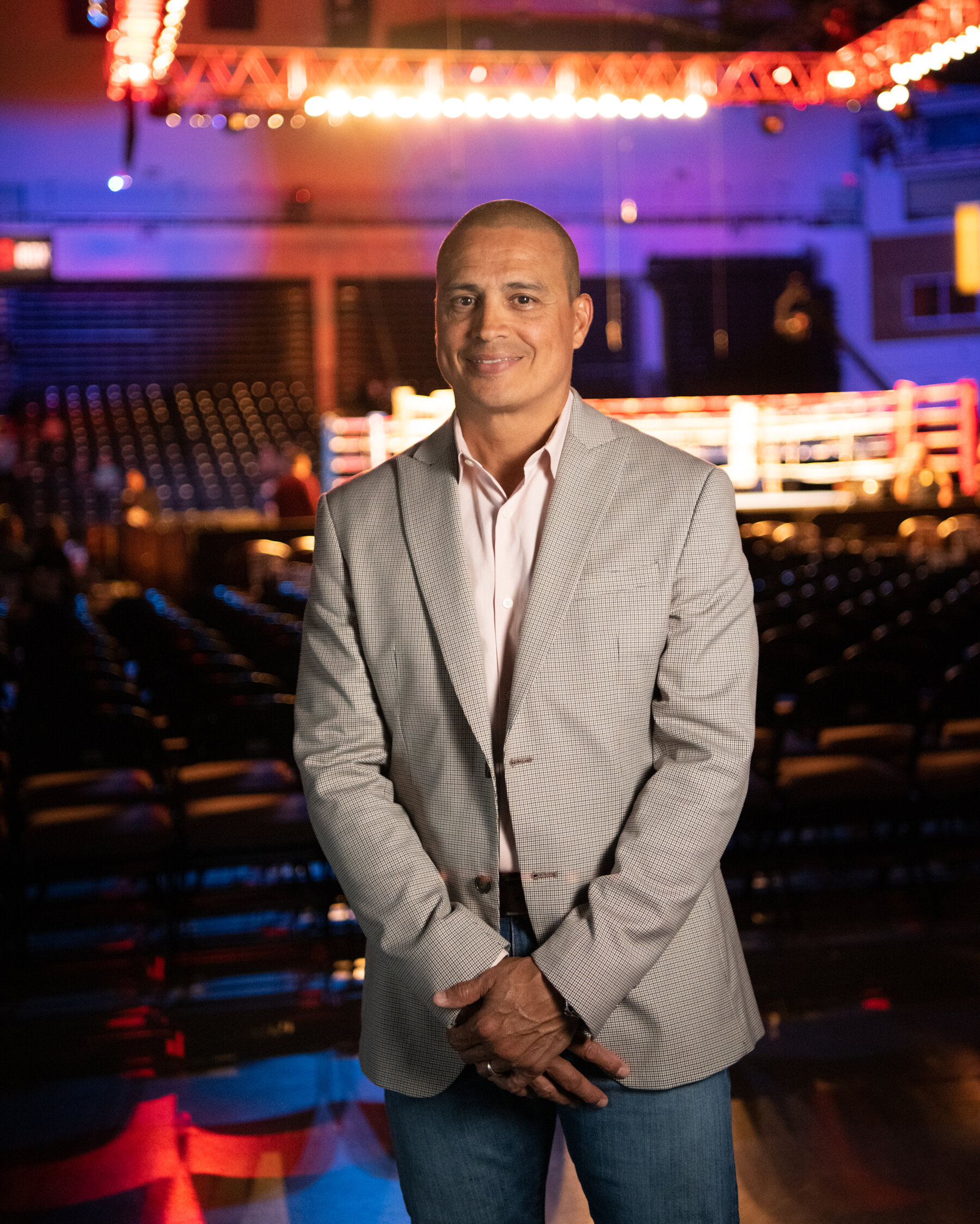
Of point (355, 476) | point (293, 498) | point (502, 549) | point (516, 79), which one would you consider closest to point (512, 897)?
point (502, 549)

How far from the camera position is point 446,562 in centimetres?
145

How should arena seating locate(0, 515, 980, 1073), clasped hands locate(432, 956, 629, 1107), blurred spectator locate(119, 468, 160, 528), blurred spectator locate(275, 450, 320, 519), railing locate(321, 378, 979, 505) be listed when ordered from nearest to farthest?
1. clasped hands locate(432, 956, 629, 1107)
2. arena seating locate(0, 515, 980, 1073)
3. blurred spectator locate(275, 450, 320, 519)
4. blurred spectator locate(119, 468, 160, 528)
5. railing locate(321, 378, 979, 505)

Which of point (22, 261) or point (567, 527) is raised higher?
point (22, 261)

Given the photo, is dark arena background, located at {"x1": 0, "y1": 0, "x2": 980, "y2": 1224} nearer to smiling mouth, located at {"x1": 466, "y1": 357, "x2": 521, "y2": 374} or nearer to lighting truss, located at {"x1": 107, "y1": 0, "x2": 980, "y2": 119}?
lighting truss, located at {"x1": 107, "y1": 0, "x2": 980, "y2": 119}

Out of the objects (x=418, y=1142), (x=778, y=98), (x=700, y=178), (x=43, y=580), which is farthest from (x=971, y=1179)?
(x=700, y=178)

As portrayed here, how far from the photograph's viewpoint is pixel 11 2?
18766 mm

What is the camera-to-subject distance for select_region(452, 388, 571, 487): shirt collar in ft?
4.89

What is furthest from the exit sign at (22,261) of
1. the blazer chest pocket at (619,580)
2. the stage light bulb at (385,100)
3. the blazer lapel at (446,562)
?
the blazer chest pocket at (619,580)

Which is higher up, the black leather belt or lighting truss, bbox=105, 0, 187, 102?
lighting truss, bbox=105, 0, 187, 102

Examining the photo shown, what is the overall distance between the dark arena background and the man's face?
1.64 m

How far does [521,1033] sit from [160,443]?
60.8 feet

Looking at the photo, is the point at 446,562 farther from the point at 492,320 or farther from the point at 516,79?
the point at 516,79

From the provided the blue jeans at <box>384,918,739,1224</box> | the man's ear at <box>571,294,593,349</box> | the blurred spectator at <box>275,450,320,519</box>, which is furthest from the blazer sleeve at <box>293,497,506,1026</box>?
the blurred spectator at <box>275,450,320,519</box>

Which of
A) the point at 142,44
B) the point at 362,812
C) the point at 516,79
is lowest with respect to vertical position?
the point at 362,812
